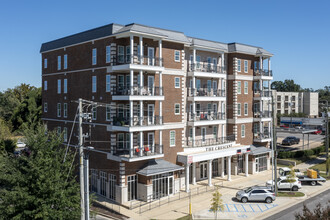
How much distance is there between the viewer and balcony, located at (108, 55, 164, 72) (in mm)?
29094

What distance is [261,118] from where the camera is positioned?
43.2 metres

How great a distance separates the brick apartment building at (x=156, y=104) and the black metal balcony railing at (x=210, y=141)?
132 millimetres

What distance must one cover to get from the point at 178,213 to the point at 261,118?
21715mm

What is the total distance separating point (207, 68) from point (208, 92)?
2.96 meters

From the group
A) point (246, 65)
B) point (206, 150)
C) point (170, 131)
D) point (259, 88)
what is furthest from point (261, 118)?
point (170, 131)

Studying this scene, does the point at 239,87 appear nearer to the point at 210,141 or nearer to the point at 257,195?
the point at 210,141

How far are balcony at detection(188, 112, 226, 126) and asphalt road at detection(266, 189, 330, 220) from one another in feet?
42.5

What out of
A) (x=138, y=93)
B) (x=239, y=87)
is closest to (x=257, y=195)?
(x=138, y=93)

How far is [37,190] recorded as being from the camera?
1853 centimetres

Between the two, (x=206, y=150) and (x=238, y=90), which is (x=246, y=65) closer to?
(x=238, y=90)

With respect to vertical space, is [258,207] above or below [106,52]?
below

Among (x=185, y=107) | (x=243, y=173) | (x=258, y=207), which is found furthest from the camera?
(x=243, y=173)

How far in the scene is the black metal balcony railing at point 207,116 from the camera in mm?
36281

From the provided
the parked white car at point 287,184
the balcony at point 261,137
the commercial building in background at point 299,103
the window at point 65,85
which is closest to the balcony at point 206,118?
the balcony at point 261,137
